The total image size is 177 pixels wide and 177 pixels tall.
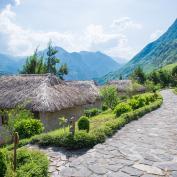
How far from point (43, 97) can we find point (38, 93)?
966mm

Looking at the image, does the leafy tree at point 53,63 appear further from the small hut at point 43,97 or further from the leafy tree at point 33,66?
the small hut at point 43,97

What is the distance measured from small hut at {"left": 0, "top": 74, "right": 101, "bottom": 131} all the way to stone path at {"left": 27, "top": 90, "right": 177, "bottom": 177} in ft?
26.1

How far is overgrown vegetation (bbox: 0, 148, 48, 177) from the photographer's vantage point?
6449mm

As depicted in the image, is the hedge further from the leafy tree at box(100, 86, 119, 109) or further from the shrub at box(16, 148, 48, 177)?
the leafy tree at box(100, 86, 119, 109)

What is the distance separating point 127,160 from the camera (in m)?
8.68

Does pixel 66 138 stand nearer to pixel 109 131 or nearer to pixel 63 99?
pixel 109 131

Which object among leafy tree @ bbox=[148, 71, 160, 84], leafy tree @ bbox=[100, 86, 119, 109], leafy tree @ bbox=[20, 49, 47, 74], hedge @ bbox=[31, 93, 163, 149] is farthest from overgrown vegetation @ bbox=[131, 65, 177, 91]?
hedge @ bbox=[31, 93, 163, 149]

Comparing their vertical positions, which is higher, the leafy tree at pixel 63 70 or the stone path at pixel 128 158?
the leafy tree at pixel 63 70

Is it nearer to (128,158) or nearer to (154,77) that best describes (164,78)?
(154,77)

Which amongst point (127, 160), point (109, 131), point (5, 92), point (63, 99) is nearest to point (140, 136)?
point (109, 131)

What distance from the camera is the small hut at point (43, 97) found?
19344mm

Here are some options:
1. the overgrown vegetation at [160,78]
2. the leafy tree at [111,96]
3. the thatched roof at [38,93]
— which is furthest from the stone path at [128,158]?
the overgrown vegetation at [160,78]

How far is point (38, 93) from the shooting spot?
20375 mm

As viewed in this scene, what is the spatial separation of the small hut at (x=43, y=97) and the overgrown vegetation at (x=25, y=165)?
10.9 meters
